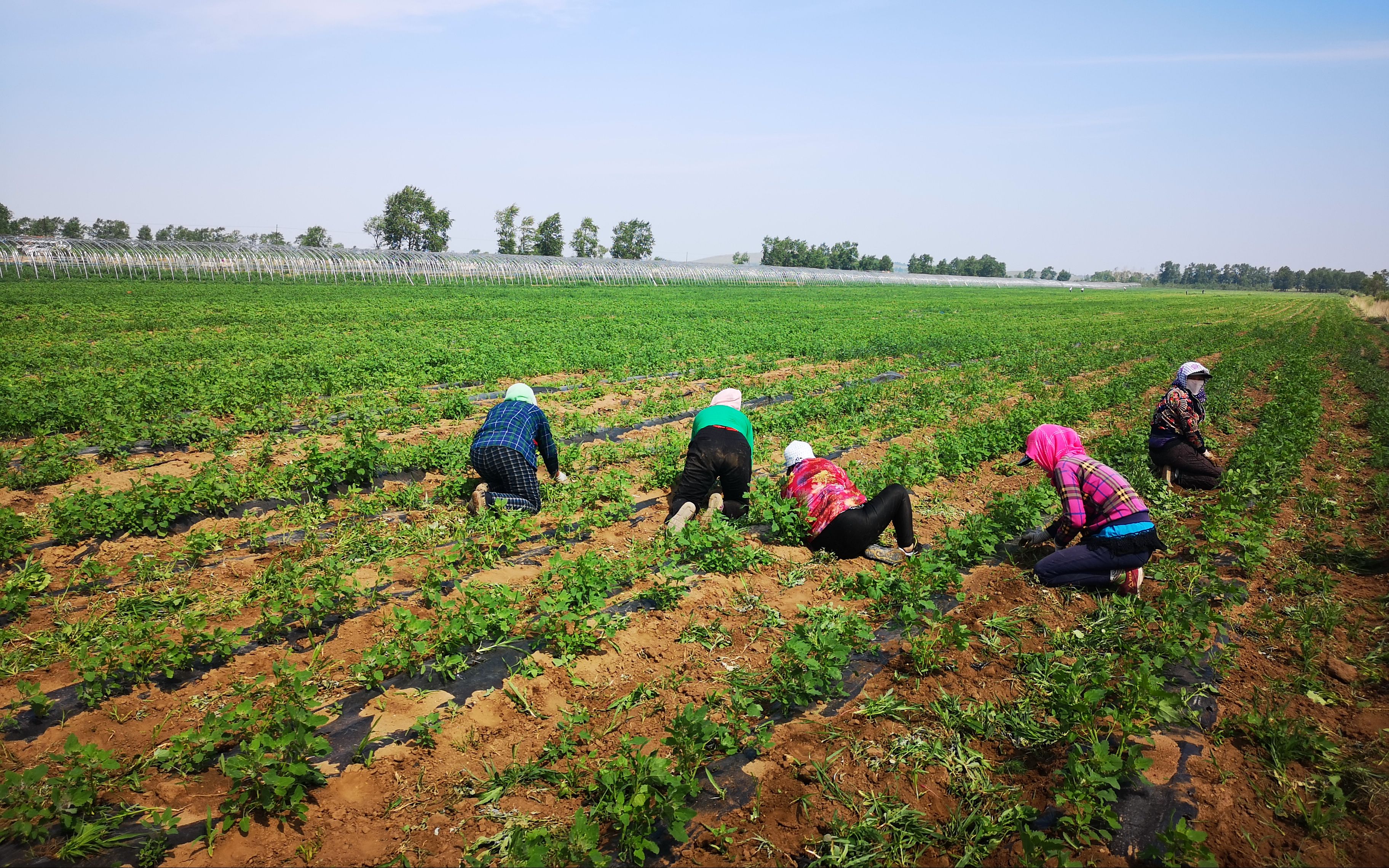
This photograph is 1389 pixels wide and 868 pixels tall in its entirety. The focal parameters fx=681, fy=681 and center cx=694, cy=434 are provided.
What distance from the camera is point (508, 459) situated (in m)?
6.57

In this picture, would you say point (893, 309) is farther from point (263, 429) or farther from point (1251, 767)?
point (1251, 767)

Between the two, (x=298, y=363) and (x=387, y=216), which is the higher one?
(x=387, y=216)

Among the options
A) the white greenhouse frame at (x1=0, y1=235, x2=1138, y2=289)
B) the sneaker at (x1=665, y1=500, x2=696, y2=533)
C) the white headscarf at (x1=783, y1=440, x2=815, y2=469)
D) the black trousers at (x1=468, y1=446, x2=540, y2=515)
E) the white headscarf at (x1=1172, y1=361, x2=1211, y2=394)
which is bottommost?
the sneaker at (x1=665, y1=500, x2=696, y2=533)

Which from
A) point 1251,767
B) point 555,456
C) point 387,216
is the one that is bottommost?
point 1251,767

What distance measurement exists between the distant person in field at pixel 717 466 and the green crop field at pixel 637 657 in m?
0.28

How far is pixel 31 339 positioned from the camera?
15523 millimetres

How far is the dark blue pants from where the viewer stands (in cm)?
525

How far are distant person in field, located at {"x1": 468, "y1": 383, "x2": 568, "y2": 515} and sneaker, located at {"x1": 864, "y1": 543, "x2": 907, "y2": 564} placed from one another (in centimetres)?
322

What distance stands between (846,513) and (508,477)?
10.6 ft

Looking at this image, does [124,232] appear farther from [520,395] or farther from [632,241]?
[520,395]

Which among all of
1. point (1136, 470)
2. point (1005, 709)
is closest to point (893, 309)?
point (1136, 470)

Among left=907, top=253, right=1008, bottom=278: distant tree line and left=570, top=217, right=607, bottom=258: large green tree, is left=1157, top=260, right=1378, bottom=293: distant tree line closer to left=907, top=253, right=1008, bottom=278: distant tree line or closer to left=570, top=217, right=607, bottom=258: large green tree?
left=907, top=253, right=1008, bottom=278: distant tree line

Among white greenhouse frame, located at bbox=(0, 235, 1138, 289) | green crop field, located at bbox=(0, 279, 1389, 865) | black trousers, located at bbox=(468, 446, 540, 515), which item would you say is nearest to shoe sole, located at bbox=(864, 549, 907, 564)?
green crop field, located at bbox=(0, 279, 1389, 865)

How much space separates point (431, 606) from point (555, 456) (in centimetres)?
250
